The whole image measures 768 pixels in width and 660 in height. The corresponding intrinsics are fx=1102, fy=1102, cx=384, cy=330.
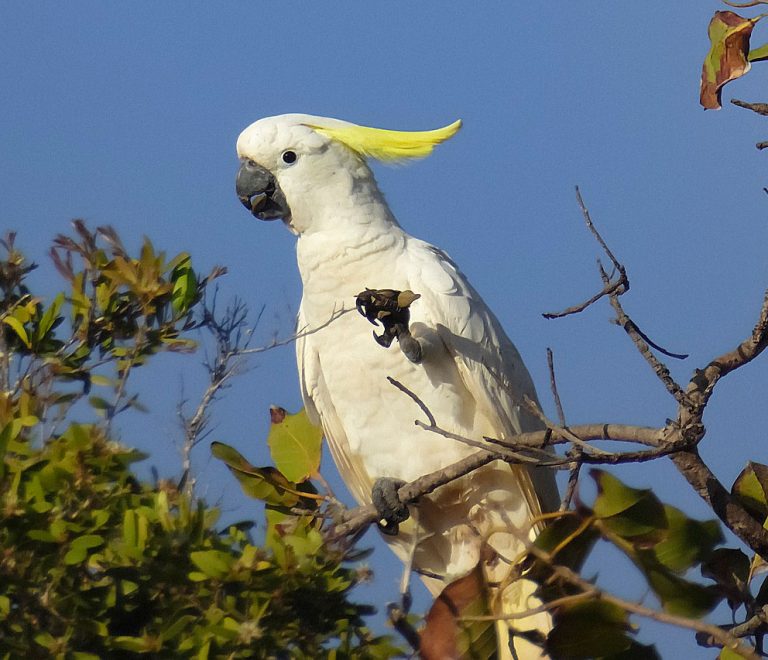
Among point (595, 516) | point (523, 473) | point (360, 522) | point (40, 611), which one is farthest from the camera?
point (523, 473)

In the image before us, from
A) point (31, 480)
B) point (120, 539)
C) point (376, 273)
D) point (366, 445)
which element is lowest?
point (120, 539)

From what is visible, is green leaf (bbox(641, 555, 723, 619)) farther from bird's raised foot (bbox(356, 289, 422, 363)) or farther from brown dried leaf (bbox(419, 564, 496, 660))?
bird's raised foot (bbox(356, 289, 422, 363))

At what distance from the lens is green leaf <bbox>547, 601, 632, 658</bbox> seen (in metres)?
2.04

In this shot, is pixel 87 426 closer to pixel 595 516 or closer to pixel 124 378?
pixel 124 378

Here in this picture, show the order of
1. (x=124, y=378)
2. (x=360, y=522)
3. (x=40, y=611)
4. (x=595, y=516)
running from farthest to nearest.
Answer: (x=360, y=522)
(x=124, y=378)
(x=595, y=516)
(x=40, y=611)

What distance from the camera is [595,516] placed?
215 cm

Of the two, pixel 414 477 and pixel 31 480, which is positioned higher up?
pixel 414 477

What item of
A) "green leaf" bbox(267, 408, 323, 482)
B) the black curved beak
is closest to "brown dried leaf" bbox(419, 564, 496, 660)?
"green leaf" bbox(267, 408, 323, 482)

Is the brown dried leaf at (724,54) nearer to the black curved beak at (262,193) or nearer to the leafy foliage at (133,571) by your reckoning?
the leafy foliage at (133,571)

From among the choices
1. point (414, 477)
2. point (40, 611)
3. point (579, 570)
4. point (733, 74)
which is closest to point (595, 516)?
point (579, 570)

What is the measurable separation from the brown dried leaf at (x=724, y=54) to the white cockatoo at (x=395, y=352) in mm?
1368

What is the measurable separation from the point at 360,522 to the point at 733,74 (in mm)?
1470

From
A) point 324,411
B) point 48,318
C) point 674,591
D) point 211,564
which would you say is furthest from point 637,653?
point 324,411

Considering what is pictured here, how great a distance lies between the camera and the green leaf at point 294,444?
3.00 m
